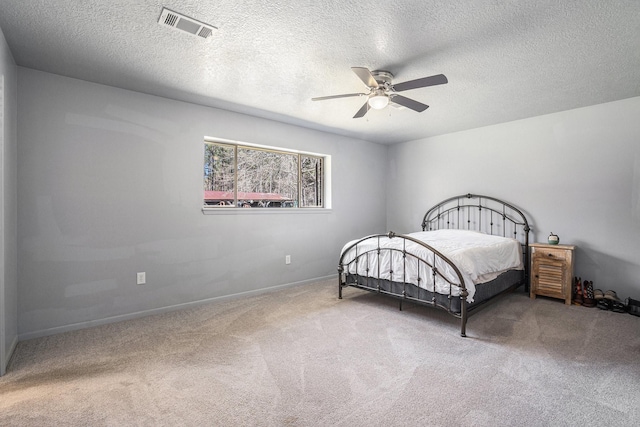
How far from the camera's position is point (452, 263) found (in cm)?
306

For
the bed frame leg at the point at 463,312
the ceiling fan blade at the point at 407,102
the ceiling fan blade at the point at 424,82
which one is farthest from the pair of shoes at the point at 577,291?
the ceiling fan blade at the point at 424,82

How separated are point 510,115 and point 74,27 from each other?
501 centimetres

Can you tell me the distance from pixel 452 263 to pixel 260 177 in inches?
116

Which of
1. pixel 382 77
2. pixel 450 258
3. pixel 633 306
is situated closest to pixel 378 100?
pixel 382 77

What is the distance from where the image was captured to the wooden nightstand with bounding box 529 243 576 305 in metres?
3.96

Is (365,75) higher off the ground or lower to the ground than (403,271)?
higher

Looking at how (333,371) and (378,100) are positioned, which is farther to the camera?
(378,100)

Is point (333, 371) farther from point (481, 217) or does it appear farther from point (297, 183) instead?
point (481, 217)

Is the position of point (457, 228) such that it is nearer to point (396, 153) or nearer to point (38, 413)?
point (396, 153)

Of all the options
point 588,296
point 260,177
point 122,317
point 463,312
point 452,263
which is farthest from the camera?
point 260,177

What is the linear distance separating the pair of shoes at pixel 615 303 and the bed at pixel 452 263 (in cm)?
92

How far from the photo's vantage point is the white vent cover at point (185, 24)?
2.16m

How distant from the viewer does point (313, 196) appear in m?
5.43

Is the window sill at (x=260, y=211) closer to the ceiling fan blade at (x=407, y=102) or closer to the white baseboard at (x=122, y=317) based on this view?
the white baseboard at (x=122, y=317)
